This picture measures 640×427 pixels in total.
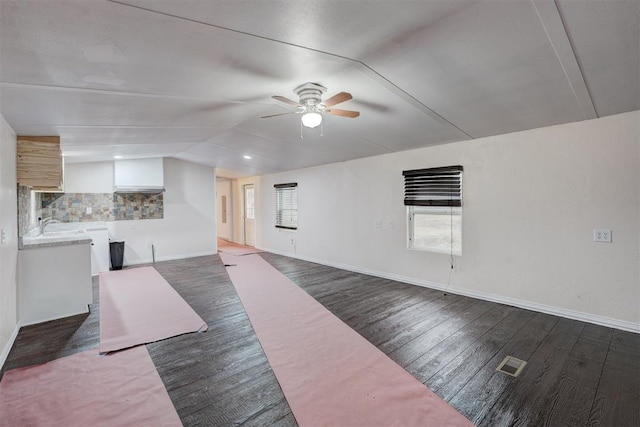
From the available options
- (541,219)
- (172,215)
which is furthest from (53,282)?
(541,219)

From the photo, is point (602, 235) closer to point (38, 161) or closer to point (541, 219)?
point (541, 219)

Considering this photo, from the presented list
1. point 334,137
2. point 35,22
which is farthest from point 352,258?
point 35,22

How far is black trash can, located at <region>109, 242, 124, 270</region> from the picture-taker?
6.27 metres

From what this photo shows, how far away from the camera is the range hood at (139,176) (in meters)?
6.50

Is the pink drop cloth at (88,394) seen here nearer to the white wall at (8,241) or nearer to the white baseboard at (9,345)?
the white baseboard at (9,345)

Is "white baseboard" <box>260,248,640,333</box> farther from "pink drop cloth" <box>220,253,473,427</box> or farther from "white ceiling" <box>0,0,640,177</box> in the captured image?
"white ceiling" <box>0,0,640,177</box>

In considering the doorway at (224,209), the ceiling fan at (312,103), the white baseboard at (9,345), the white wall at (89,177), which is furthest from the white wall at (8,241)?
the doorway at (224,209)

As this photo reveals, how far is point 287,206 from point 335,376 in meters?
5.78

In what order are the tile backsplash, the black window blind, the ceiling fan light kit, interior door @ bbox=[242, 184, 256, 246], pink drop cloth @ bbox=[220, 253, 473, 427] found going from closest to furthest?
pink drop cloth @ bbox=[220, 253, 473, 427]
the ceiling fan light kit
the black window blind
the tile backsplash
interior door @ bbox=[242, 184, 256, 246]

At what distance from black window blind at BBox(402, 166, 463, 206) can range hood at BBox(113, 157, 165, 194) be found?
5.49 meters

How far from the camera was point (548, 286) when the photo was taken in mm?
3479

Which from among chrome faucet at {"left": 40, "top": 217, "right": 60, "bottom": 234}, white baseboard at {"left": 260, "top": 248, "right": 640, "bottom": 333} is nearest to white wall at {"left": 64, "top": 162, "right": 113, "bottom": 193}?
chrome faucet at {"left": 40, "top": 217, "right": 60, "bottom": 234}

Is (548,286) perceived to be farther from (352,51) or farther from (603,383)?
(352,51)

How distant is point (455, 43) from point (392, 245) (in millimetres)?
3620
